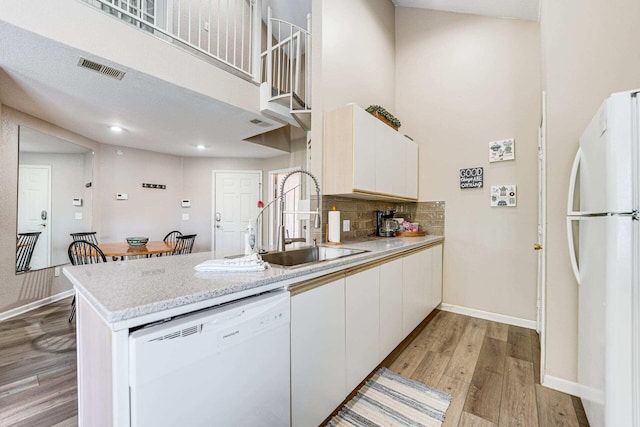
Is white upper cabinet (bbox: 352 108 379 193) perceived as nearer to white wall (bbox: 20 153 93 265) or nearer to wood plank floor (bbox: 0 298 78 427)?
wood plank floor (bbox: 0 298 78 427)

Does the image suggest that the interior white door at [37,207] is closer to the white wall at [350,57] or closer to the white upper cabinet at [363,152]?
the white wall at [350,57]

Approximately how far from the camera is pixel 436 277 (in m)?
3.08

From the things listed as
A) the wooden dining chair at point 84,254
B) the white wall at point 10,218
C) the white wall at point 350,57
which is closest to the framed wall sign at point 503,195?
the white wall at point 350,57

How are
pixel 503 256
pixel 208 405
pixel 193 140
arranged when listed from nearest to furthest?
1. pixel 208 405
2. pixel 503 256
3. pixel 193 140

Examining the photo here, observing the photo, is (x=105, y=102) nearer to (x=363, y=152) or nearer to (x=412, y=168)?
(x=363, y=152)

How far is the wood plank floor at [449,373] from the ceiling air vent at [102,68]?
2362 millimetres

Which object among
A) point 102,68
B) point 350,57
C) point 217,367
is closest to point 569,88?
point 350,57

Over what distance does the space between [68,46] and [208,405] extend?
251 cm

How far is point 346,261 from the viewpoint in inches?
60.7

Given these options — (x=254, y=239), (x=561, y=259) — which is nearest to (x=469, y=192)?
(x=561, y=259)

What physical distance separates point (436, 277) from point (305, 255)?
1.79 m

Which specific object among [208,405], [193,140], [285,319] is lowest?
[208,405]

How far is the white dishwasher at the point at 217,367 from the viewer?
0.75 meters

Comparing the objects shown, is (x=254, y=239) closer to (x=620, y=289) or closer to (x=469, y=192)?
(x=620, y=289)
